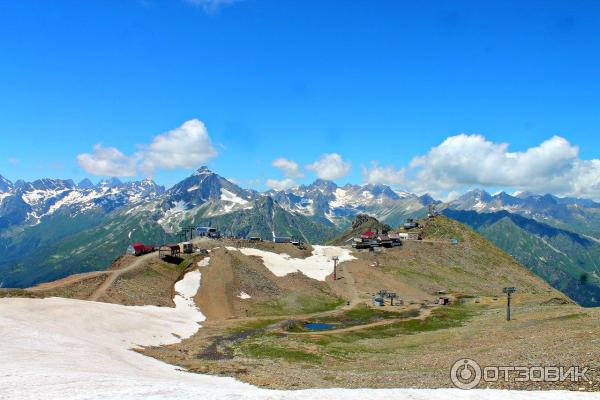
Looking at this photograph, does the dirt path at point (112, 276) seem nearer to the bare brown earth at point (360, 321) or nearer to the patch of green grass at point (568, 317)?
the bare brown earth at point (360, 321)

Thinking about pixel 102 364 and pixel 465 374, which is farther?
pixel 102 364

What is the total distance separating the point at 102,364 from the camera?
50.0 m

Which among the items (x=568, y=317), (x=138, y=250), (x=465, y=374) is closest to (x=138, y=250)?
(x=138, y=250)

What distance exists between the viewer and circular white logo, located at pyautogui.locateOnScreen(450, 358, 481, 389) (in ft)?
134

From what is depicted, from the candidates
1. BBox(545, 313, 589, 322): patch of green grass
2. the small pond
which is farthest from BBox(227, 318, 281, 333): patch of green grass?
BBox(545, 313, 589, 322): patch of green grass

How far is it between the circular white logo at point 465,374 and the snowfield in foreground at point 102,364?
3.99 metres

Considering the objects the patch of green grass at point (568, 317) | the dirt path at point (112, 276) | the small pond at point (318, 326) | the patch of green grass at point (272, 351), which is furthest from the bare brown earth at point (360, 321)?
the small pond at point (318, 326)

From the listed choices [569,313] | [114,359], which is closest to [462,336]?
[569,313]

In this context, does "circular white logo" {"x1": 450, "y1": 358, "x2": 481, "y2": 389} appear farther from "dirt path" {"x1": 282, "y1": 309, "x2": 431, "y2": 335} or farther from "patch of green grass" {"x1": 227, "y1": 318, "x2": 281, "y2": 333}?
"patch of green grass" {"x1": 227, "y1": 318, "x2": 281, "y2": 333}

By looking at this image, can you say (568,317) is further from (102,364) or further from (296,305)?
(102,364)

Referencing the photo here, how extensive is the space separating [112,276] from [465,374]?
10359 cm

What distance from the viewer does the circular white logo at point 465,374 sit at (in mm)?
40844

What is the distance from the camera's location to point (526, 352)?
50.4m

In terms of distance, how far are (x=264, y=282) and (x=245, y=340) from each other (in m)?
54.6
